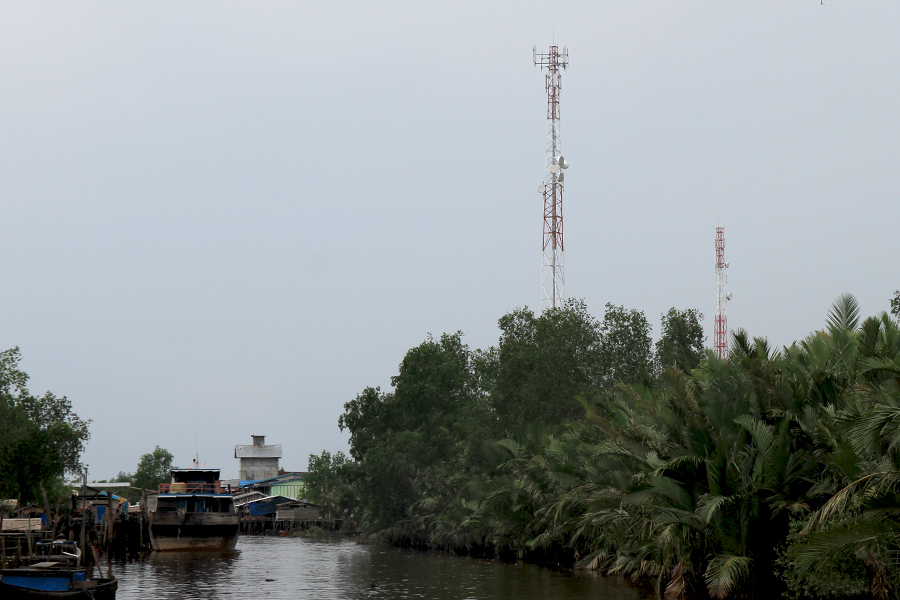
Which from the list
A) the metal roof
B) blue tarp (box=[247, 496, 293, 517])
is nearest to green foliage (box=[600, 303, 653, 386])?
blue tarp (box=[247, 496, 293, 517])

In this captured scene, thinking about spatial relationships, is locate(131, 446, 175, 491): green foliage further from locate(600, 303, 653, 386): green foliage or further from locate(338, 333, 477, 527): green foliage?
locate(600, 303, 653, 386): green foliage

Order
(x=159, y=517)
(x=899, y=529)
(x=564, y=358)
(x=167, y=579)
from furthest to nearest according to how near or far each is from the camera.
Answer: (x=159, y=517) → (x=564, y=358) → (x=167, y=579) → (x=899, y=529)

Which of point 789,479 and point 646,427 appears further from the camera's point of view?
point 646,427

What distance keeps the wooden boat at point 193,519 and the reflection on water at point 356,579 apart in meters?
4.13

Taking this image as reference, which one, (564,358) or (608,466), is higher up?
(564,358)

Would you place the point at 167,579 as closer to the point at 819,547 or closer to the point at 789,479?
the point at 789,479

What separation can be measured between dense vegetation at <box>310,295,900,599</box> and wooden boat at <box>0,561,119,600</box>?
15.6m

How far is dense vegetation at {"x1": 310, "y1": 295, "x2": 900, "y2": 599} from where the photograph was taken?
18797 mm

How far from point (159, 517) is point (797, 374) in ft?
158

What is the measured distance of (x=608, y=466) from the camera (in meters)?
30.8

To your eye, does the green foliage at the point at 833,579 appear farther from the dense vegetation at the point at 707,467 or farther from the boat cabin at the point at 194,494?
the boat cabin at the point at 194,494

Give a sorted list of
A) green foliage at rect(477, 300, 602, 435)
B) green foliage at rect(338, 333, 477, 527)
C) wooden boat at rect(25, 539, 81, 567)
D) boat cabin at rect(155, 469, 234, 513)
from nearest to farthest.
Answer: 1. wooden boat at rect(25, 539, 81, 567)
2. green foliage at rect(477, 300, 602, 435)
3. boat cabin at rect(155, 469, 234, 513)
4. green foliage at rect(338, 333, 477, 527)

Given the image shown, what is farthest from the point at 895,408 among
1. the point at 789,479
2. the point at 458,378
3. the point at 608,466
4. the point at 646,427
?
the point at 458,378

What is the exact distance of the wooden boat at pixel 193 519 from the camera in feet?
203
